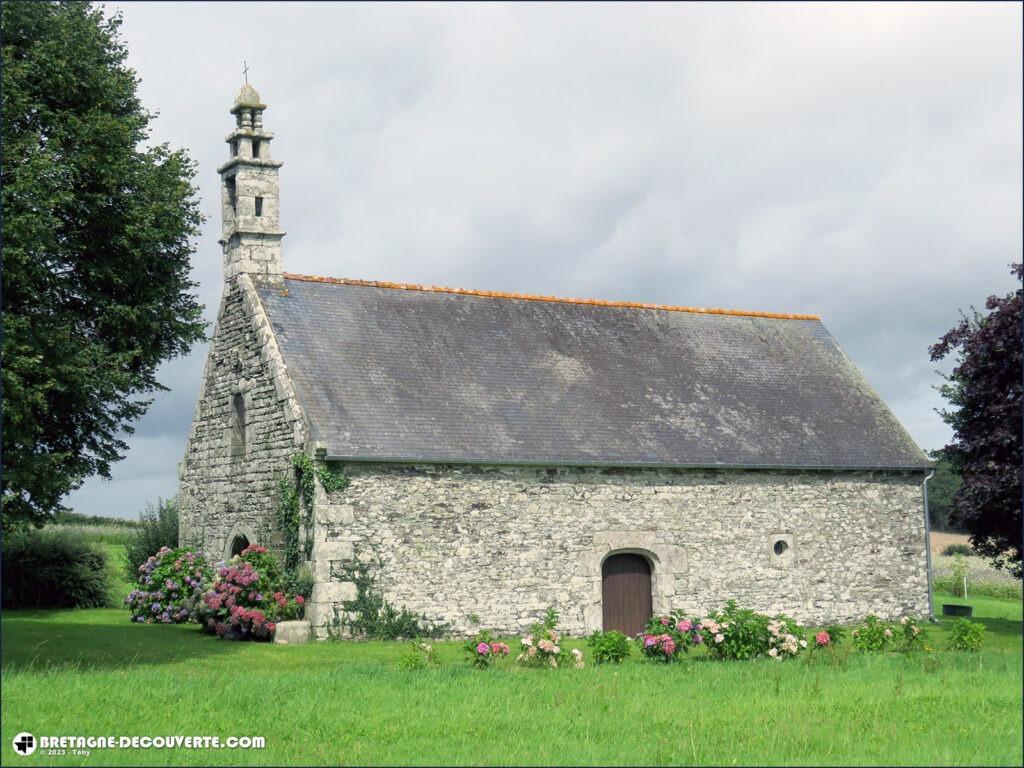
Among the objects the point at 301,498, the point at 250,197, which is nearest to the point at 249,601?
the point at 301,498

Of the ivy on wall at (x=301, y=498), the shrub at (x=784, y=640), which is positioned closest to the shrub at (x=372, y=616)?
the ivy on wall at (x=301, y=498)

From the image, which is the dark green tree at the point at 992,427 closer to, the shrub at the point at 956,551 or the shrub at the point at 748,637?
the shrub at the point at 956,551

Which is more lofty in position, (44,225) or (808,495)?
(44,225)

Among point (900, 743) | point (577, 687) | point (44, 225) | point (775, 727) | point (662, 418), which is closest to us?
point (900, 743)

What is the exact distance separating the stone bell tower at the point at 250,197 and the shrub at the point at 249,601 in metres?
6.19

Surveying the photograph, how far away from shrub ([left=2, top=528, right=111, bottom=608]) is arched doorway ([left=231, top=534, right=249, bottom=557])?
4467mm

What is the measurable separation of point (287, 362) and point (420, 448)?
3.16m

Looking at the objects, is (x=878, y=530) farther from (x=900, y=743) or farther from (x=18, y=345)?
(x=18, y=345)

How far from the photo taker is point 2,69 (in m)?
16.2

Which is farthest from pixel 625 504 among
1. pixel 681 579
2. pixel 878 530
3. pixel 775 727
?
pixel 775 727

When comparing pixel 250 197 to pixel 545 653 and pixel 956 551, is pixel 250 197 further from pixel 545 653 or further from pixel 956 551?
pixel 956 551

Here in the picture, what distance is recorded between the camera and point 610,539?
22.5 m

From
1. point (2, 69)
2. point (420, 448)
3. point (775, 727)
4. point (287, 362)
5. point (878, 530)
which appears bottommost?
point (775, 727)

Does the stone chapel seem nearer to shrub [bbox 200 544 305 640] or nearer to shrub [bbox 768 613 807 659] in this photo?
shrub [bbox 200 544 305 640]
